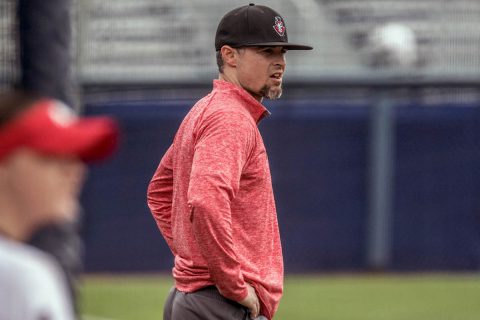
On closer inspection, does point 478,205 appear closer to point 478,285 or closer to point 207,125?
point 478,285

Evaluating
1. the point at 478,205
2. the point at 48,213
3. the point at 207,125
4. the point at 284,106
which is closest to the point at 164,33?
the point at 284,106

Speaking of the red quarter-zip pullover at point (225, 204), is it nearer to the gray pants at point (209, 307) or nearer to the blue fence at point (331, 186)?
the gray pants at point (209, 307)

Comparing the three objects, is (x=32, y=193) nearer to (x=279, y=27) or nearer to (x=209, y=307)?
(x=209, y=307)

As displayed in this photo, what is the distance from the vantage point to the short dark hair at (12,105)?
7.68 feet

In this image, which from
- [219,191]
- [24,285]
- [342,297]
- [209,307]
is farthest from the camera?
[342,297]

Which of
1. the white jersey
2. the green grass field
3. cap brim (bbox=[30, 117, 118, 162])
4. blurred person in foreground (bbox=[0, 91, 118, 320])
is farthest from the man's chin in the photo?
the green grass field

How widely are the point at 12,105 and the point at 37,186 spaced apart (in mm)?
168

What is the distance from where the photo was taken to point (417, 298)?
13242mm

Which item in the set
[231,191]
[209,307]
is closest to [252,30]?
[231,191]

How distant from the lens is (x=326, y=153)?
1588 cm

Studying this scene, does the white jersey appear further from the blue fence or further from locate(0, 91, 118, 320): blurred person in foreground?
the blue fence

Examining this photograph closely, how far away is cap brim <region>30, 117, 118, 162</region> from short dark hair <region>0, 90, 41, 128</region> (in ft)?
0.23

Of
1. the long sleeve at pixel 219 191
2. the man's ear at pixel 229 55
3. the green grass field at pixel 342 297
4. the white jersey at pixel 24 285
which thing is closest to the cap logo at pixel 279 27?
the man's ear at pixel 229 55

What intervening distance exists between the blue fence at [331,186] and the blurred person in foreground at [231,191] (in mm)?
10561
